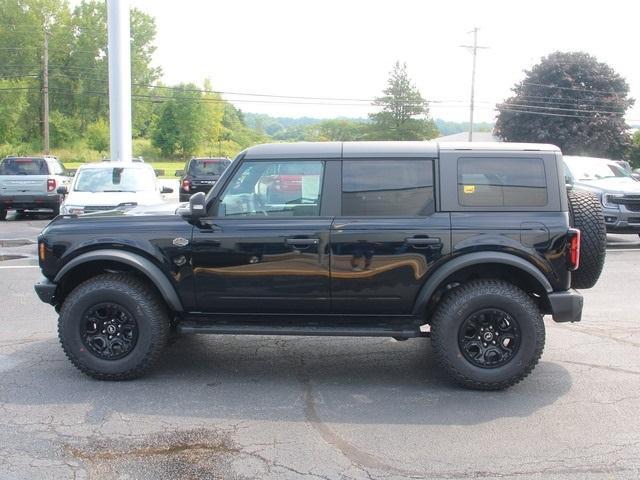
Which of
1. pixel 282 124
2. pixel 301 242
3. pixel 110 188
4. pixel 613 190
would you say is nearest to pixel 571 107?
pixel 613 190

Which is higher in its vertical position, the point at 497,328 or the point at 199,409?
the point at 497,328

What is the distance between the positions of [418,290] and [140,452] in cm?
234

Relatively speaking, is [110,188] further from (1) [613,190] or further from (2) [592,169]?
(2) [592,169]

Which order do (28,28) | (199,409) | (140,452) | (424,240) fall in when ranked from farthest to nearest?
(28,28) → (424,240) → (199,409) → (140,452)

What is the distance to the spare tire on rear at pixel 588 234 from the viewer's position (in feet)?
18.6

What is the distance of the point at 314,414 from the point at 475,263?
5.39 ft

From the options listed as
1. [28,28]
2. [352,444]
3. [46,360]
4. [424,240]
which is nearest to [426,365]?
[424,240]

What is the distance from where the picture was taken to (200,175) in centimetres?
2350

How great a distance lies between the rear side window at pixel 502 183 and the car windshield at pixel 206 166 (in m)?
18.9

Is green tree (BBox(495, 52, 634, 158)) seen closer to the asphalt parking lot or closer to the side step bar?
the asphalt parking lot

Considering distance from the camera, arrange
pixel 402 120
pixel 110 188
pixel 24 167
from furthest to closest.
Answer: pixel 402 120 → pixel 24 167 → pixel 110 188

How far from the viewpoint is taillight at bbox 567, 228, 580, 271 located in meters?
5.27

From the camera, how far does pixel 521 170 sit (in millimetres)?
5430

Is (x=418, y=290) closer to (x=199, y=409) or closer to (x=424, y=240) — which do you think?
(x=424, y=240)
